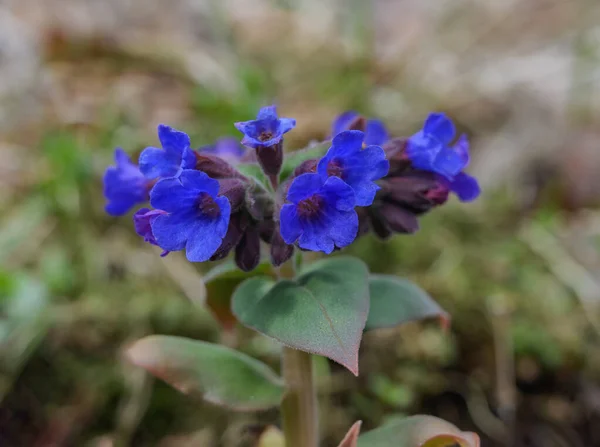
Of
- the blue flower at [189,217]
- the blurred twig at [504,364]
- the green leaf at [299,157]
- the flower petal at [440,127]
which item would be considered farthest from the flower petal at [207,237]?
the blurred twig at [504,364]

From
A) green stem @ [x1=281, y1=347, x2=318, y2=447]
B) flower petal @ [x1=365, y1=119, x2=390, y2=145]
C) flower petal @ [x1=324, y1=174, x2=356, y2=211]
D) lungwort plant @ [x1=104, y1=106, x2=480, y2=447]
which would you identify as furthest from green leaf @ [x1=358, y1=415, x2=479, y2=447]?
flower petal @ [x1=365, y1=119, x2=390, y2=145]

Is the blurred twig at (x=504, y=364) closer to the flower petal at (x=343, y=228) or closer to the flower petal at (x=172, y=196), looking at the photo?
the flower petal at (x=343, y=228)

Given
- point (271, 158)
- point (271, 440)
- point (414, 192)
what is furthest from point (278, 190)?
point (271, 440)

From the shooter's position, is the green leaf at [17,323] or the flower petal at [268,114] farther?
the green leaf at [17,323]

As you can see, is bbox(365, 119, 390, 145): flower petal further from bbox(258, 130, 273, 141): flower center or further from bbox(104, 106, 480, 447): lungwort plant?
bbox(258, 130, 273, 141): flower center

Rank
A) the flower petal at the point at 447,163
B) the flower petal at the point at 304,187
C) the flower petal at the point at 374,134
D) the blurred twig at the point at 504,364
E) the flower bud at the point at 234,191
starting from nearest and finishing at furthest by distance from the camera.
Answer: the flower petal at the point at 304,187 → the flower bud at the point at 234,191 → the flower petal at the point at 447,163 → the flower petal at the point at 374,134 → the blurred twig at the point at 504,364

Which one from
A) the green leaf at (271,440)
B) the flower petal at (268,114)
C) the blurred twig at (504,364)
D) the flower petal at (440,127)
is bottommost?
the blurred twig at (504,364)
